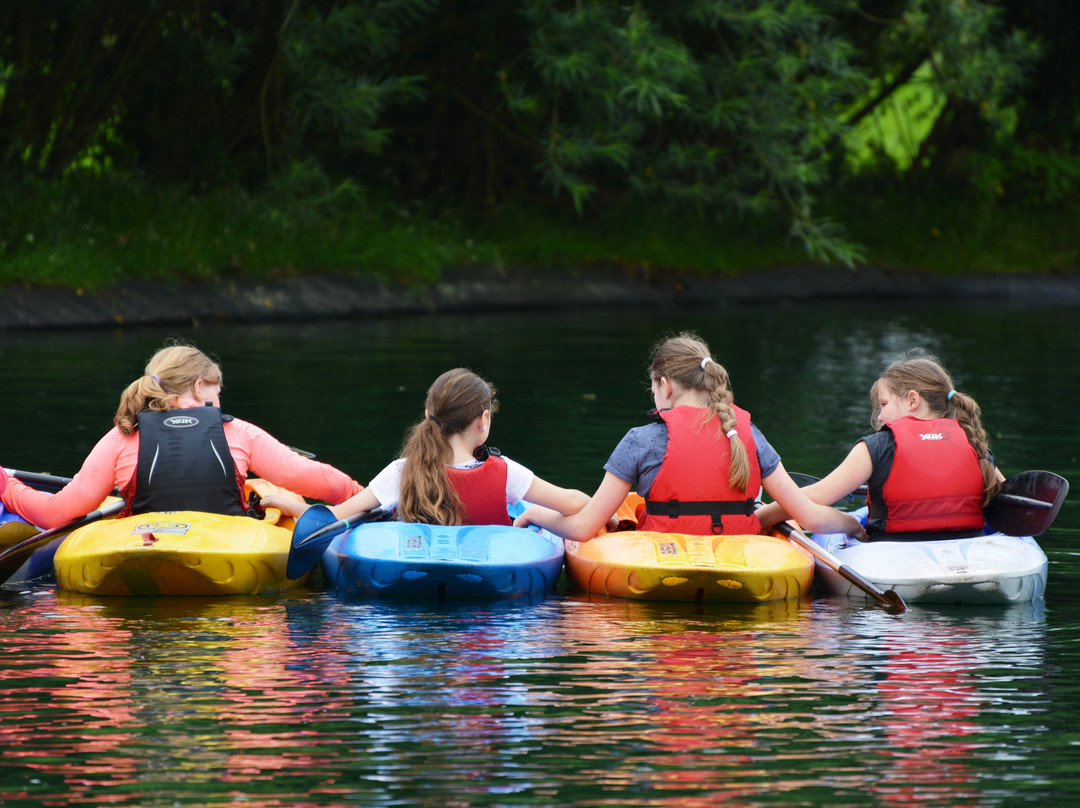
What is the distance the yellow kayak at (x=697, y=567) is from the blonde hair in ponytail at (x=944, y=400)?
0.69 metres

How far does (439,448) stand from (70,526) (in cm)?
142

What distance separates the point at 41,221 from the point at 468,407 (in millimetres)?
11688

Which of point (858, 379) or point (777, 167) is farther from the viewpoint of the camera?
point (777, 167)

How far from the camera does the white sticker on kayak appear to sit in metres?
6.09

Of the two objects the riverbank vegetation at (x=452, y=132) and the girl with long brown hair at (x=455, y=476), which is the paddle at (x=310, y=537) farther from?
the riverbank vegetation at (x=452, y=132)

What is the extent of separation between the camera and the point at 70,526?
6570 mm

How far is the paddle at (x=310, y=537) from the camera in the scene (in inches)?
245

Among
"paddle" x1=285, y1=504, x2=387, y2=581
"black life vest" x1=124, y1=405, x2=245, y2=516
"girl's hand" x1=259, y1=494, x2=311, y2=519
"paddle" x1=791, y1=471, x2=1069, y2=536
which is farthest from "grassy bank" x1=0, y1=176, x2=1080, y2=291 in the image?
"paddle" x1=791, y1=471, x2=1069, y2=536

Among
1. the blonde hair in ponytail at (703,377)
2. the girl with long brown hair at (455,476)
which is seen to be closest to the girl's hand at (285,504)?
the girl with long brown hair at (455,476)

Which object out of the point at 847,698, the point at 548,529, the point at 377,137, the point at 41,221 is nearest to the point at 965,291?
the point at 377,137

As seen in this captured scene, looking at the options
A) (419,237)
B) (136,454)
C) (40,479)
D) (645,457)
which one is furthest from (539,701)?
(419,237)

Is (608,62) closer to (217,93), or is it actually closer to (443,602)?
(217,93)

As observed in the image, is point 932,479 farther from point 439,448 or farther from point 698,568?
point 439,448

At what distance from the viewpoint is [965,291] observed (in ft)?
71.6
